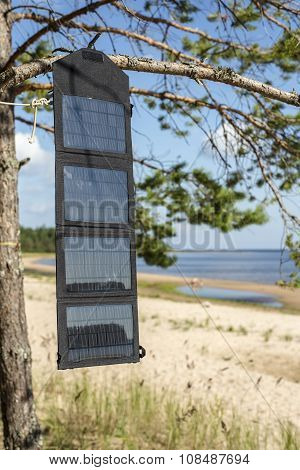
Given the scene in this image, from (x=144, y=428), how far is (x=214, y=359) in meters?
5.37

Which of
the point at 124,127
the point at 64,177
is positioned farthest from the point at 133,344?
the point at 124,127

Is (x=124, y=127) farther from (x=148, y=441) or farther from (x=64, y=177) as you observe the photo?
(x=148, y=441)

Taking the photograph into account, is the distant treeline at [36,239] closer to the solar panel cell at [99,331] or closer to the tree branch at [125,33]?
the tree branch at [125,33]

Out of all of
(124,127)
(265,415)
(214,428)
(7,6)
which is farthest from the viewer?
(265,415)

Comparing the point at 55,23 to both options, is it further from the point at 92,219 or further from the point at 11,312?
the point at 92,219

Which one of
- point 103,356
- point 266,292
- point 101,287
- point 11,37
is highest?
point 11,37

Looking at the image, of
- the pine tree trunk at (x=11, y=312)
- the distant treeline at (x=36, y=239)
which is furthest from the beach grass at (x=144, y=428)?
the distant treeline at (x=36, y=239)

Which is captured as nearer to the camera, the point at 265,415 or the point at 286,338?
the point at 265,415

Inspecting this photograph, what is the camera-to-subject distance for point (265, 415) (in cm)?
764

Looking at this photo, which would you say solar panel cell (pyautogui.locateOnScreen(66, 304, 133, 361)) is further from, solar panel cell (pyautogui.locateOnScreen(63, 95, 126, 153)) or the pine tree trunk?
the pine tree trunk

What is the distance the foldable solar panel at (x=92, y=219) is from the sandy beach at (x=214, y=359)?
1.78 metres

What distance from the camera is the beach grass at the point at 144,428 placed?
6.02m

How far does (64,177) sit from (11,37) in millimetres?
3317

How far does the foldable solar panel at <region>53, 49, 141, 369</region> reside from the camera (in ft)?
8.68
